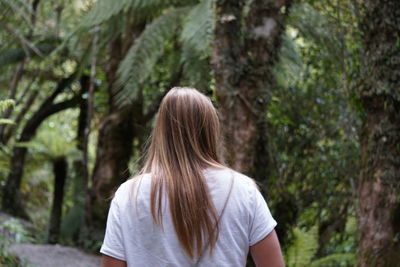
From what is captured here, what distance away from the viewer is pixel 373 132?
9.09 feet

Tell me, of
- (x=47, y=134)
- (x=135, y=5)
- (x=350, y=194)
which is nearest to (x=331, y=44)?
(x=350, y=194)

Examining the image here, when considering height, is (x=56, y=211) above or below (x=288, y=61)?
below

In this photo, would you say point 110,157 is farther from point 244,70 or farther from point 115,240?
point 115,240

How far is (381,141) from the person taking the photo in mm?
2732

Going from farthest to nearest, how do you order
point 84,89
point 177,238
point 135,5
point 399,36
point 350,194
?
point 84,89
point 350,194
point 135,5
point 399,36
point 177,238

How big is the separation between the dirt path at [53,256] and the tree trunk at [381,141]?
302 centimetres

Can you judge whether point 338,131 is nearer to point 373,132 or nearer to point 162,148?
point 373,132

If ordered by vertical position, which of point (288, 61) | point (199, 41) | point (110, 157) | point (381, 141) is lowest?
point (110, 157)

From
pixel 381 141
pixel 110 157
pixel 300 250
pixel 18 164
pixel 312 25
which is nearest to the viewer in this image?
pixel 381 141

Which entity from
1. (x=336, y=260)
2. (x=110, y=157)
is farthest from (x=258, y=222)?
(x=110, y=157)

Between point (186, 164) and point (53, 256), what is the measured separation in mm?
4040

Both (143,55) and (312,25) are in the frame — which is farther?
(312,25)

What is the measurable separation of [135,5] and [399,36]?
2197mm

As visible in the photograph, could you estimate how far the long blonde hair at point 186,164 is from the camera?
4.53 ft
